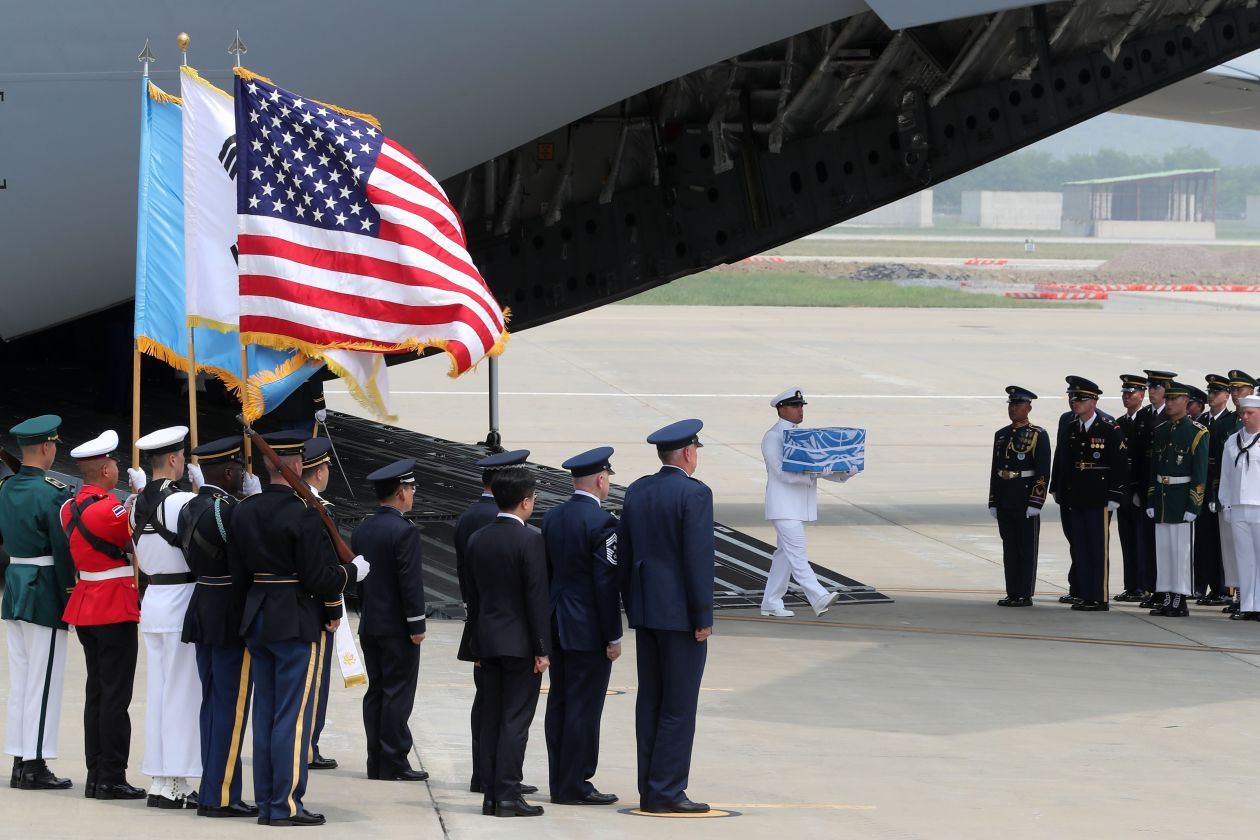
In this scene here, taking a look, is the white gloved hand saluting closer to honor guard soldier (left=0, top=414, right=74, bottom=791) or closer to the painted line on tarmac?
honor guard soldier (left=0, top=414, right=74, bottom=791)

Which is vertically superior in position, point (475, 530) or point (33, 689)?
point (475, 530)

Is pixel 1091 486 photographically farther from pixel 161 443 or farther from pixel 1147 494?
pixel 161 443

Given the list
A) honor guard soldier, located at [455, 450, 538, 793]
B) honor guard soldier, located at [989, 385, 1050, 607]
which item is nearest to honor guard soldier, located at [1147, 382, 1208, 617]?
honor guard soldier, located at [989, 385, 1050, 607]

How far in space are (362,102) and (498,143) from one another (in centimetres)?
121

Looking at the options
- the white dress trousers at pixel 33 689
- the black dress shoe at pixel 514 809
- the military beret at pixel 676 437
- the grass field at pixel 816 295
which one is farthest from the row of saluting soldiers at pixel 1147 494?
the grass field at pixel 816 295

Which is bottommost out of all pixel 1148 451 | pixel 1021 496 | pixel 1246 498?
pixel 1021 496

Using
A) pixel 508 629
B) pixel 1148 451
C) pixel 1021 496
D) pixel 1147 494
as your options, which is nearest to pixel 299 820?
pixel 508 629

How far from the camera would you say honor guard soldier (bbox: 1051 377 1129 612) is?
41.4ft

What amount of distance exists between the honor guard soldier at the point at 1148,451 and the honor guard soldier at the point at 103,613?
828 cm

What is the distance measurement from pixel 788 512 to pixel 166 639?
573 centimetres

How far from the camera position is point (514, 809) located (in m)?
7.09

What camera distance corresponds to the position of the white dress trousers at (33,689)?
724 centimetres

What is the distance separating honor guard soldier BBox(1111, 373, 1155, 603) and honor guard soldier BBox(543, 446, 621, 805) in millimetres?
6711

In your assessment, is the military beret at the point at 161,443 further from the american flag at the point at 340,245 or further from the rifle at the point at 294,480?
the american flag at the point at 340,245
